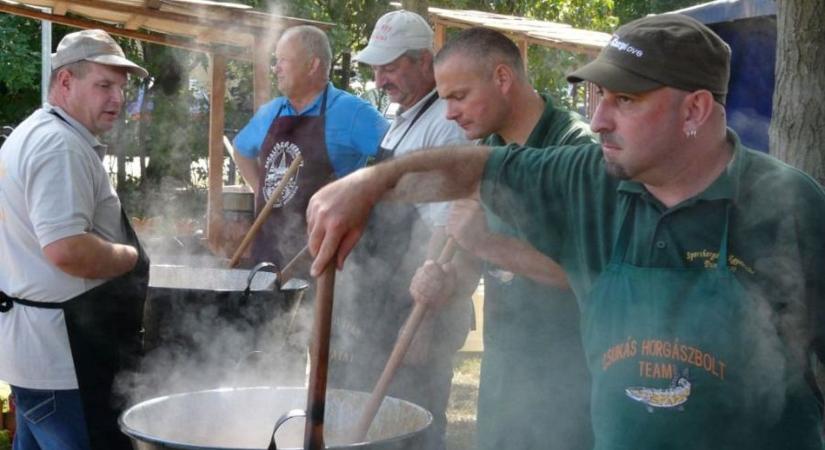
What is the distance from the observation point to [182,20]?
5984 mm

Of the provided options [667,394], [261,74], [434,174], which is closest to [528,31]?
[261,74]

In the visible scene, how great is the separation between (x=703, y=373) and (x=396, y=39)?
8.28 feet

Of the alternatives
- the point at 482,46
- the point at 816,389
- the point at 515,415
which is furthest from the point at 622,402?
the point at 482,46

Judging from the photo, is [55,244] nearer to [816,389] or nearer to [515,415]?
[515,415]

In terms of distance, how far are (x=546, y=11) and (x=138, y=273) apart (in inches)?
479

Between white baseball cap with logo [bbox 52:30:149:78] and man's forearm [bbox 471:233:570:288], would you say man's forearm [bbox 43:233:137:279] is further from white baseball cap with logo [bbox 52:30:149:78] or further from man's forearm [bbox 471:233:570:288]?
man's forearm [bbox 471:233:570:288]

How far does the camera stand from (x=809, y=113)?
3.62 metres

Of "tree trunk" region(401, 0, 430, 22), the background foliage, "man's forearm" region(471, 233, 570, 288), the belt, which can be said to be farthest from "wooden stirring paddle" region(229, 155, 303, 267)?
the background foliage

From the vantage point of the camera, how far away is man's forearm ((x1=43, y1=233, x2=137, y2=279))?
10.6 ft

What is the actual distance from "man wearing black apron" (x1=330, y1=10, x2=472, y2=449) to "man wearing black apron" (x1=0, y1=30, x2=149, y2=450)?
93cm

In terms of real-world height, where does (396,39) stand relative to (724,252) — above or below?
above

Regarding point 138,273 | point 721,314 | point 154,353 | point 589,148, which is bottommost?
point 154,353

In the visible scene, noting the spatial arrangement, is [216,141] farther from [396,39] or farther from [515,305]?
[515,305]

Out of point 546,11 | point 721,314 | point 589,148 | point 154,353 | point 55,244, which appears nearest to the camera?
point 721,314
